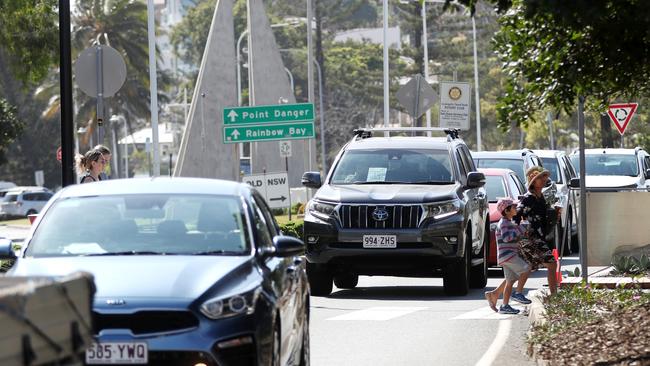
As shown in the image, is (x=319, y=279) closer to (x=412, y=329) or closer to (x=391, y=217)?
(x=391, y=217)

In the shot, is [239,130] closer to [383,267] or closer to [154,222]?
[383,267]

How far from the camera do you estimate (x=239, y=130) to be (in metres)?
33.9

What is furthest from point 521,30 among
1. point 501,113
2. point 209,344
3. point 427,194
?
point 427,194

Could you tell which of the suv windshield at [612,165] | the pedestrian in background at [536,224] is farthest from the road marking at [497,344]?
the suv windshield at [612,165]

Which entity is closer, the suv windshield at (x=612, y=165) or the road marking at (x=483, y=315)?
the road marking at (x=483, y=315)

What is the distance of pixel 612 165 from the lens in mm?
32562

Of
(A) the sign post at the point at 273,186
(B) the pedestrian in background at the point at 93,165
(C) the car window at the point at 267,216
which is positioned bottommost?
(A) the sign post at the point at 273,186

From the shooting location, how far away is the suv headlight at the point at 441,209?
18.2m

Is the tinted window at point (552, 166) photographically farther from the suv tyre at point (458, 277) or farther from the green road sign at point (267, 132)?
the suv tyre at point (458, 277)

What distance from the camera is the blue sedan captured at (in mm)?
8320

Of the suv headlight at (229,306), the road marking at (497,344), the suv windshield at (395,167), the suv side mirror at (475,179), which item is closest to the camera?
the suv headlight at (229,306)

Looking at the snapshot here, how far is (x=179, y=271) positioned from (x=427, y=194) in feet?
32.0

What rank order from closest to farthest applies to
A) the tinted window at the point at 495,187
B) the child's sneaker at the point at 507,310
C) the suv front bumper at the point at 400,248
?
1. the child's sneaker at the point at 507,310
2. the suv front bumper at the point at 400,248
3. the tinted window at the point at 495,187

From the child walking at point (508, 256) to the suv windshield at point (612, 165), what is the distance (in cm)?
1617
